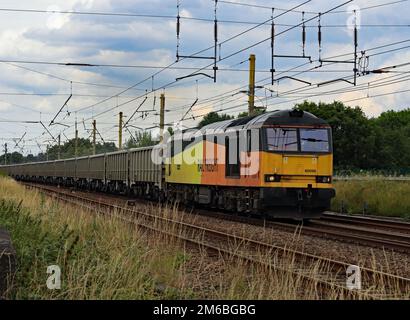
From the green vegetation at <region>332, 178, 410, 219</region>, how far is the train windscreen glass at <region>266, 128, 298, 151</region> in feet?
21.3

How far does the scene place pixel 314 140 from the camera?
1998 cm

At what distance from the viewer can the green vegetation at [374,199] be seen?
24.8m

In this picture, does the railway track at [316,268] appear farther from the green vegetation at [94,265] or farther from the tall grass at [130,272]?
the green vegetation at [94,265]

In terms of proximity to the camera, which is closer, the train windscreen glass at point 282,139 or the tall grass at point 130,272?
the tall grass at point 130,272

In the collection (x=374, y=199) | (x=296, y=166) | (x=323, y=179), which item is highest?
(x=296, y=166)

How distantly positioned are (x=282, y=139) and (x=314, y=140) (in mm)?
1101

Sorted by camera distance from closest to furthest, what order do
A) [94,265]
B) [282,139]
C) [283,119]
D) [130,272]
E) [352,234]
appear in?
[130,272]
[94,265]
[352,234]
[282,139]
[283,119]

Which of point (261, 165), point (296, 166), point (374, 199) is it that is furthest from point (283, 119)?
point (374, 199)

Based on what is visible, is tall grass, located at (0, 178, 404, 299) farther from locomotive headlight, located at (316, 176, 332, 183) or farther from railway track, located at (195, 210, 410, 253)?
locomotive headlight, located at (316, 176, 332, 183)

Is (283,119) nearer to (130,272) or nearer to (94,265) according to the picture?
(94,265)

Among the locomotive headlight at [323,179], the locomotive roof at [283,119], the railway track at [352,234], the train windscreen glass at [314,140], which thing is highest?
the locomotive roof at [283,119]

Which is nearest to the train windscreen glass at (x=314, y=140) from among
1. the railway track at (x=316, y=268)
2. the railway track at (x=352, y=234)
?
the railway track at (x=352, y=234)

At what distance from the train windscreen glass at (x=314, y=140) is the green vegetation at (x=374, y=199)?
552 cm
